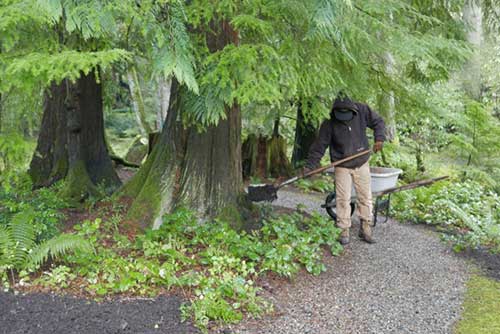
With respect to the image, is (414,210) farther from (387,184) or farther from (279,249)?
(279,249)

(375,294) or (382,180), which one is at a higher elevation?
(382,180)

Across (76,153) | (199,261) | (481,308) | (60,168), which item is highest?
(76,153)

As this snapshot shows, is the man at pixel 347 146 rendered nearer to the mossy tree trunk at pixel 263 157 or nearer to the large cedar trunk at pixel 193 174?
the large cedar trunk at pixel 193 174

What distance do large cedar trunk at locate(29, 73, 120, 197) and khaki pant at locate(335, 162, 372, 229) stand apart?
3.57 m

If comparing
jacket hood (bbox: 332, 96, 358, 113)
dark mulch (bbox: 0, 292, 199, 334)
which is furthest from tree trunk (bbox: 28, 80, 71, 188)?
jacket hood (bbox: 332, 96, 358, 113)

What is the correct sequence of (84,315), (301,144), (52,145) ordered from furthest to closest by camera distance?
(301,144)
(52,145)
(84,315)

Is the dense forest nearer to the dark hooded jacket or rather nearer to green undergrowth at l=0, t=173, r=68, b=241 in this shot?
green undergrowth at l=0, t=173, r=68, b=241

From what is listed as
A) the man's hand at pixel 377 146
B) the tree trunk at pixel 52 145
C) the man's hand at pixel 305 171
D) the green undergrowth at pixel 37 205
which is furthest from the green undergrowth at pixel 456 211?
the tree trunk at pixel 52 145

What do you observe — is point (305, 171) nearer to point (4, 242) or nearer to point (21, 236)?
point (21, 236)

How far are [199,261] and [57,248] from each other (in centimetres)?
127

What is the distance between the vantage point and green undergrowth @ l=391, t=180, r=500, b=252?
5.94 metres

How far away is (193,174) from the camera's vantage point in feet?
17.7

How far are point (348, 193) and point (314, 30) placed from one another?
2748 mm

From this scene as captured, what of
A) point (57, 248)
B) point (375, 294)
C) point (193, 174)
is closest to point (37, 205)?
point (193, 174)
